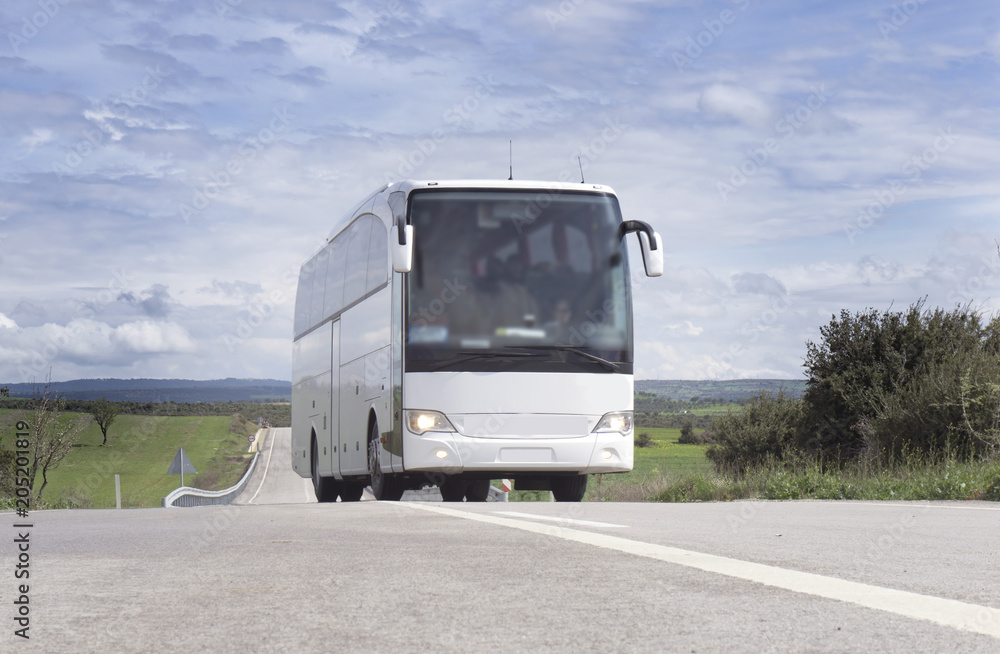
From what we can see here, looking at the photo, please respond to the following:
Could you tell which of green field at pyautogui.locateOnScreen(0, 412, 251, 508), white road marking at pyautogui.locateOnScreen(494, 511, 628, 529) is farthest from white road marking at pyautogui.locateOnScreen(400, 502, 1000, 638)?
green field at pyautogui.locateOnScreen(0, 412, 251, 508)

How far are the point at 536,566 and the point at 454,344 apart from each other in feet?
26.3

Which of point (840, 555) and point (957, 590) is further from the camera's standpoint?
point (840, 555)

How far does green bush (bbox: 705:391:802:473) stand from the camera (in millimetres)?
36469

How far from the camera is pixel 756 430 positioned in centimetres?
3725

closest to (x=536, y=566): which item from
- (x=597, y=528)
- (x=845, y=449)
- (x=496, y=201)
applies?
(x=597, y=528)

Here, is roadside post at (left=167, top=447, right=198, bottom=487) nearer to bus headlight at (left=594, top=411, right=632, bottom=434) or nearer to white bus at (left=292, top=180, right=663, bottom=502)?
white bus at (left=292, top=180, right=663, bottom=502)

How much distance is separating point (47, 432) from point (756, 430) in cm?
2312

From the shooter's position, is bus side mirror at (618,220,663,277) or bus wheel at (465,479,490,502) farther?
bus wheel at (465,479,490,502)

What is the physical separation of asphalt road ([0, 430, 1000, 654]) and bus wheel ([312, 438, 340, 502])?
1050cm

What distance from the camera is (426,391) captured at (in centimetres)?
1316

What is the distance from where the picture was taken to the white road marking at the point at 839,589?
12.2 feet

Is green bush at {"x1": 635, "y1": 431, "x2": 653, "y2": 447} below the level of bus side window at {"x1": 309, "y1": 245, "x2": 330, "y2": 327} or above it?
below

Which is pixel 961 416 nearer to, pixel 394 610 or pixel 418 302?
pixel 418 302

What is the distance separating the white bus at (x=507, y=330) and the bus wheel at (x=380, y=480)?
524 mm
